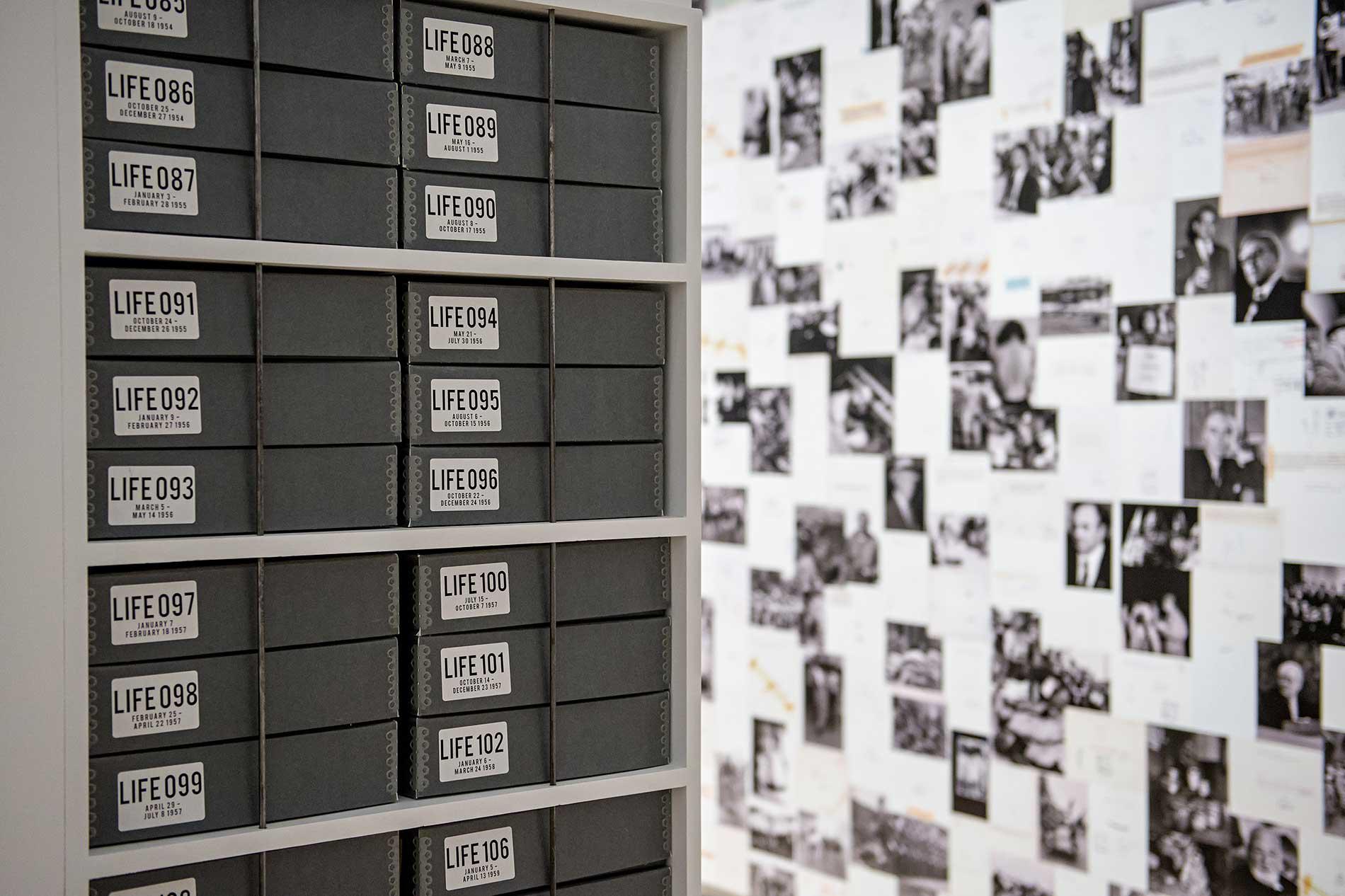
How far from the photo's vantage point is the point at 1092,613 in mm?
2451

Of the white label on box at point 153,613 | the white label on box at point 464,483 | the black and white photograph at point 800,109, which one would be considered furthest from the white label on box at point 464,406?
the black and white photograph at point 800,109

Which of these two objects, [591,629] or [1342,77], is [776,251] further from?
[591,629]

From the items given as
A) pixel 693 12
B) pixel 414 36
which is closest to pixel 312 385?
pixel 414 36

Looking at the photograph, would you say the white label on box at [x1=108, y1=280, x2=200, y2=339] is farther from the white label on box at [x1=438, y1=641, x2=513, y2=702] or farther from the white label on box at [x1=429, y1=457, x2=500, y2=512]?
the white label on box at [x1=438, y1=641, x2=513, y2=702]

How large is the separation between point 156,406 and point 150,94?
292 millimetres

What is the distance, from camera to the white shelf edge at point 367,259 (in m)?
1.14

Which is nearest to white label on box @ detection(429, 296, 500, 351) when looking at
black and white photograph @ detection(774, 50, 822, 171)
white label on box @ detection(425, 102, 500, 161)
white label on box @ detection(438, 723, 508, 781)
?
white label on box @ detection(425, 102, 500, 161)

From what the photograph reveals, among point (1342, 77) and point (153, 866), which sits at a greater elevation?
point (1342, 77)

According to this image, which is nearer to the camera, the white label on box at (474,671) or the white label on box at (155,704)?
the white label on box at (155,704)

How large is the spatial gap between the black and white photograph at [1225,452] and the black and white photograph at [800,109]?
1133mm

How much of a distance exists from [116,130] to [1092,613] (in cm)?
198

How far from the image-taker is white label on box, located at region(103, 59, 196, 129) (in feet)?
3.76

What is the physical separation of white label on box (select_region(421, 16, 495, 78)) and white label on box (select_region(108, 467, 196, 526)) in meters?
0.49

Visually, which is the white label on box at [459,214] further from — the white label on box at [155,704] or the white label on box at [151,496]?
the white label on box at [155,704]
